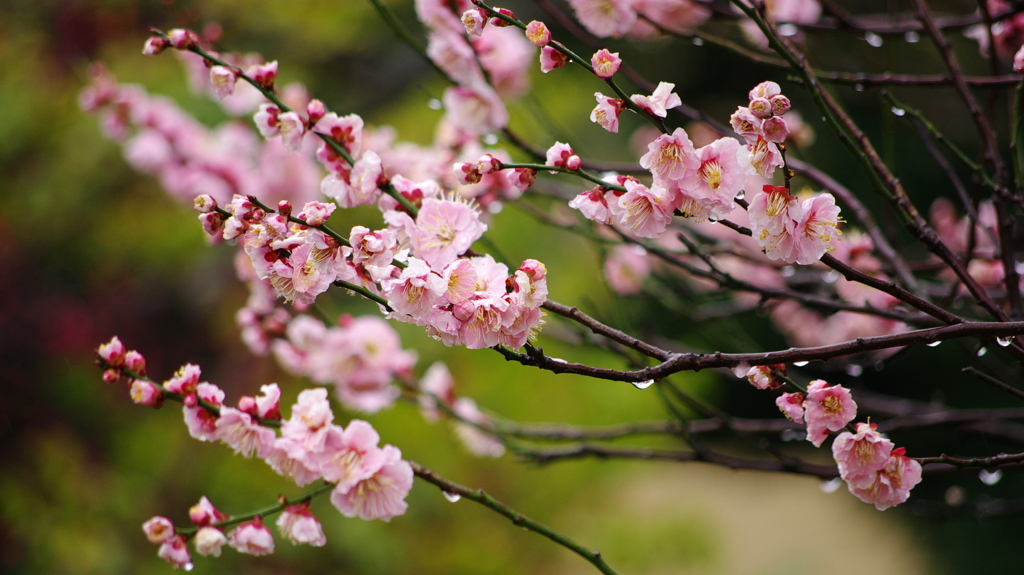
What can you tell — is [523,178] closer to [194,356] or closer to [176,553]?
[176,553]

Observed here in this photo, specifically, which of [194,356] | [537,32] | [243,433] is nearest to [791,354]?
[537,32]

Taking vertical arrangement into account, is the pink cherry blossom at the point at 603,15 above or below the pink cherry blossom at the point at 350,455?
above

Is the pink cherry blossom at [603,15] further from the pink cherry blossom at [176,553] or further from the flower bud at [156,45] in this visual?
the pink cherry blossom at [176,553]

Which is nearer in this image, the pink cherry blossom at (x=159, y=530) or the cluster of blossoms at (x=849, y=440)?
the cluster of blossoms at (x=849, y=440)

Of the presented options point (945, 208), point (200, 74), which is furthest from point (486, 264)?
point (200, 74)

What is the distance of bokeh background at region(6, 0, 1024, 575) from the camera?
9.23 ft

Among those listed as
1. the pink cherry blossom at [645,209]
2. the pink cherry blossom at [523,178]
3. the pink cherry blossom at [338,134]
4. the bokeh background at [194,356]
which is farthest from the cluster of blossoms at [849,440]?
the bokeh background at [194,356]

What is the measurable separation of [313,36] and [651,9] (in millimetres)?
2308

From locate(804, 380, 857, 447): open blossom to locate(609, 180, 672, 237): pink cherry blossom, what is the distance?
0.61 feet

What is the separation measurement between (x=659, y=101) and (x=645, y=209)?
9cm

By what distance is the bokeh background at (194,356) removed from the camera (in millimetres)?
2812

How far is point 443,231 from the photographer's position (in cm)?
64

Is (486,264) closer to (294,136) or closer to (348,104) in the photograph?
(294,136)

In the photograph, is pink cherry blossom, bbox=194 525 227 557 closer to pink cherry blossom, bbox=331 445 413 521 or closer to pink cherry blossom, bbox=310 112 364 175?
pink cherry blossom, bbox=331 445 413 521
